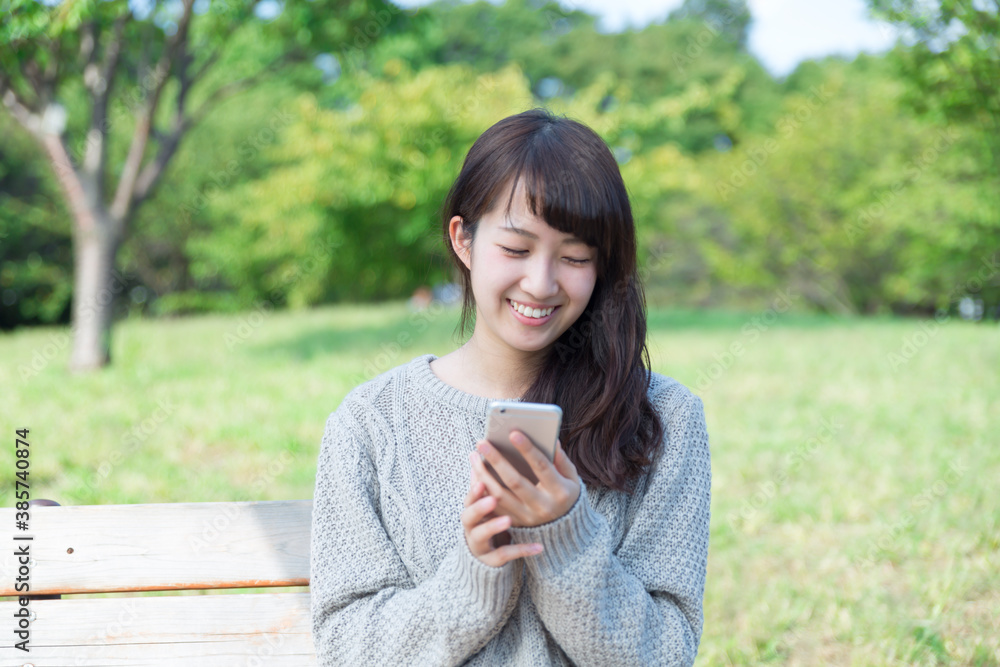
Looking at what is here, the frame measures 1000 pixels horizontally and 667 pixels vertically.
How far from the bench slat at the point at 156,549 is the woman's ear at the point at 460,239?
2.19 feet

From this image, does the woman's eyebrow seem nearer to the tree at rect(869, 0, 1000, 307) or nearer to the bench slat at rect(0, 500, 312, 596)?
the bench slat at rect(0, 500, 312, 596)

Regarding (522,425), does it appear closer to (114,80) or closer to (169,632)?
(169,632)

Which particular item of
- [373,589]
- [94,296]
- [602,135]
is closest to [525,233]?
[373,589]

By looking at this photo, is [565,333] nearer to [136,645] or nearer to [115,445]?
[136,645]

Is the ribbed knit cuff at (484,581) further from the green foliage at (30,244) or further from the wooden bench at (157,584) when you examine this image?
the green foliage at (30,244)

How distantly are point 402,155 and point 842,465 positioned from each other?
7746 millimetres

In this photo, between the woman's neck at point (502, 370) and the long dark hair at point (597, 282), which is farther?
the woman's neck at point (502, 370)

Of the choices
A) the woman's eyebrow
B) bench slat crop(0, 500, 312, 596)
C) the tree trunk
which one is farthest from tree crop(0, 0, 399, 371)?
the woman's eyebrow

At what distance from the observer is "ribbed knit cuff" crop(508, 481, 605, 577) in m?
1.35

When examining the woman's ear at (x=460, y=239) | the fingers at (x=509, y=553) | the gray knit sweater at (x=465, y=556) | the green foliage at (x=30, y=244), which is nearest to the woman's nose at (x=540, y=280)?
the woman's ear at (x=460, y=239)

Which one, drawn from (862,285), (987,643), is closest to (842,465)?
(987,643)

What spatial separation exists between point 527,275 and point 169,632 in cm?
113

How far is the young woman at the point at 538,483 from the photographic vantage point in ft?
4.63

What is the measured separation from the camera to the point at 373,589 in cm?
155
